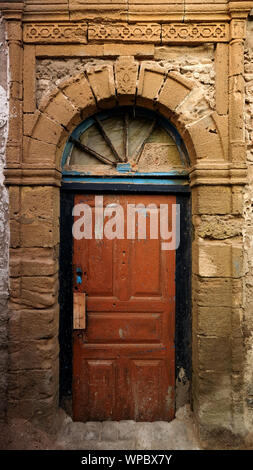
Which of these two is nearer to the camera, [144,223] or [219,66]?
[219,66]

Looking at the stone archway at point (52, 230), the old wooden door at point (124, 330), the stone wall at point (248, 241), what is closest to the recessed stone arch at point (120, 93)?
the stone archway at point (52, 230)

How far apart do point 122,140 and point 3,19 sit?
159cm

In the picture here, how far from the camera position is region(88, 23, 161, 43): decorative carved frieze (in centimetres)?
272

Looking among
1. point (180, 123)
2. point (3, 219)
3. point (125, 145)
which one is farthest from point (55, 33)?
point (3, 219)

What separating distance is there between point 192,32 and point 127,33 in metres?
0.63

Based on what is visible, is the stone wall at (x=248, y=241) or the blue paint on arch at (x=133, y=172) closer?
the stone wall at (x=248, y=241)

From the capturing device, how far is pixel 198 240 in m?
2.76

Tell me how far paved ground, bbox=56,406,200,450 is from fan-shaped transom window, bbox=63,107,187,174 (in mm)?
2599

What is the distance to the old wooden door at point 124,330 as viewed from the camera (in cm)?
297

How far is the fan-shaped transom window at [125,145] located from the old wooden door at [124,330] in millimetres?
333

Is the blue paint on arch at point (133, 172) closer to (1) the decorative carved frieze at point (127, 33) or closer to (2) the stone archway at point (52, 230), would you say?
(2) the stone archway at point (52, 230)

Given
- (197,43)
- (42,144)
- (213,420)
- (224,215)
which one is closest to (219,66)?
(197,43)

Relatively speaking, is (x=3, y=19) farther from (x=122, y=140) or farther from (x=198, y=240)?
(x=198, y=240)

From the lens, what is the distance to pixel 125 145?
9.86ft
